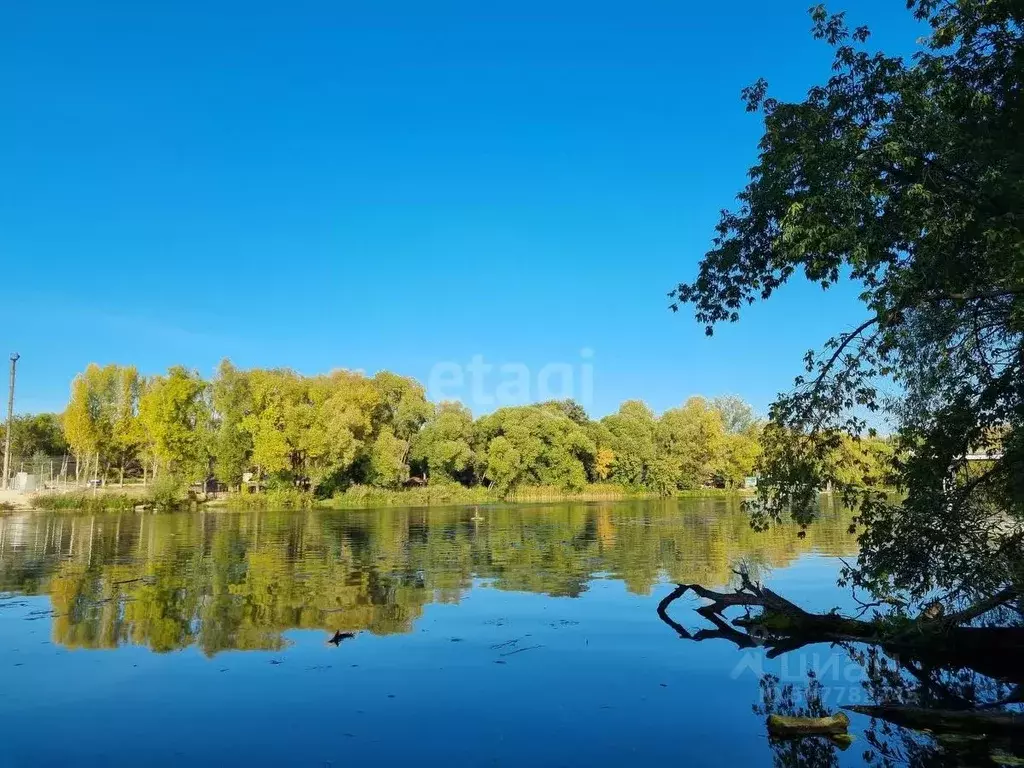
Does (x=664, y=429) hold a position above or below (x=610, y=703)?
above

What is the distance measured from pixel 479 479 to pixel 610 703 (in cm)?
8250

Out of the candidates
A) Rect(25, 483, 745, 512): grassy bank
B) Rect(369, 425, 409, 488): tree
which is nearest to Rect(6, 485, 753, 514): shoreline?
Rect(25, 483, 745, 512): grassy bank

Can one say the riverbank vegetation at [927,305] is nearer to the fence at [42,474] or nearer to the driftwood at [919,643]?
the driftwood at [919,643]

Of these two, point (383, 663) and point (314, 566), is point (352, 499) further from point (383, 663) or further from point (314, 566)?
point (383, 663)

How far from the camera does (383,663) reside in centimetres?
1309

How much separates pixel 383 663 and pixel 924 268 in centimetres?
1110

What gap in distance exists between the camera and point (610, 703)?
10852 mm

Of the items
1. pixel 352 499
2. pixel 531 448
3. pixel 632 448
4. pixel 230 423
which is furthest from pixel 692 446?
pixel 230 423

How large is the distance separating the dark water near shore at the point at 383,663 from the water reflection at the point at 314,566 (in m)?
0.15

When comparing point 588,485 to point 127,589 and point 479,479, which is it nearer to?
point 479,479

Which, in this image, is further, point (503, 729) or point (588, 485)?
point (588, 485)

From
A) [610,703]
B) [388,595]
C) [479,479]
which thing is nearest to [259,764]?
[610,703]

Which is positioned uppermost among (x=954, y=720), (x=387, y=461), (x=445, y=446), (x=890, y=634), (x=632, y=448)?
(x=632, y=448)

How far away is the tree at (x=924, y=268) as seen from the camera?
10.2 m
